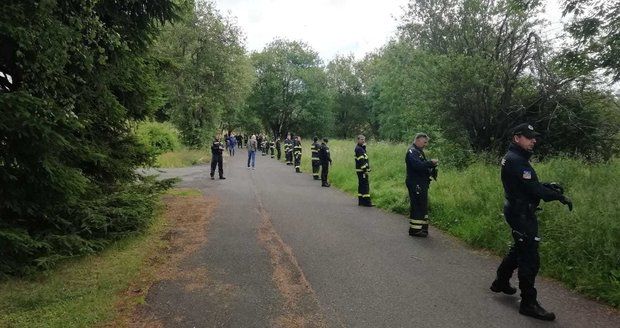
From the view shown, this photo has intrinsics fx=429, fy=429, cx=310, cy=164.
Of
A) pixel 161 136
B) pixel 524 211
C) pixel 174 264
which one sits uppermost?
pixel 161 136

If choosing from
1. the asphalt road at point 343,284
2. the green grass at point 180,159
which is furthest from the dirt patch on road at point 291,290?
the green grass at point 180,159

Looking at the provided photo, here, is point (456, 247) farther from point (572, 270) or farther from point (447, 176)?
point (447, 176)

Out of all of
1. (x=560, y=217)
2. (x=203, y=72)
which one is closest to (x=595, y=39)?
(x=560, y=217)

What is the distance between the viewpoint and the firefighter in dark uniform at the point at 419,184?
26.9 feet

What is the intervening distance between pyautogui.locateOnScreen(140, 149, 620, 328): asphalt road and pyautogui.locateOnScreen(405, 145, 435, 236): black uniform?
32 centimetres

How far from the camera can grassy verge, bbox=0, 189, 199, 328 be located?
4.53 m

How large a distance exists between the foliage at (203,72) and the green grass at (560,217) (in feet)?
74.7

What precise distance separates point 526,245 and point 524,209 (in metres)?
0.41

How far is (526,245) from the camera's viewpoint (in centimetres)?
482

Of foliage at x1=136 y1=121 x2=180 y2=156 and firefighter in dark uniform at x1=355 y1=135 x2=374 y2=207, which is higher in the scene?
foliage at x1=136 y1=121 x2=180 y2=156

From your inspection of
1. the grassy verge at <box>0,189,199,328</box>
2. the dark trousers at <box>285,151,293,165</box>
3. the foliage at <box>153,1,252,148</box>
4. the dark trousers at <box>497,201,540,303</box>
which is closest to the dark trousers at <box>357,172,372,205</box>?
the grassy verge at <box>0,189,199,328</box>

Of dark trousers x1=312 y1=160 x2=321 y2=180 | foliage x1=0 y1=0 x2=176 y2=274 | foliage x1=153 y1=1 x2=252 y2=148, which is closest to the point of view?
foliage x1=0 y1=0 x2=176 y2=274

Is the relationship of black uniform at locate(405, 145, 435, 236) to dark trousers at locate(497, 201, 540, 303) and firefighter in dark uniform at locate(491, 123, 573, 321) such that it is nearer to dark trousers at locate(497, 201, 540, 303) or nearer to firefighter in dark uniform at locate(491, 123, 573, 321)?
firefighter in dark uniform at locate(491, 123, 573, 321)

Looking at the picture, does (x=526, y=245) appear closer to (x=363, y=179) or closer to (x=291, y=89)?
(x=363, y=179)
